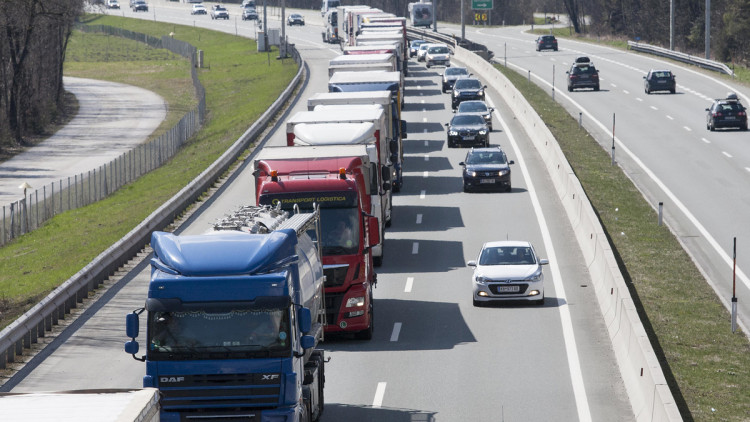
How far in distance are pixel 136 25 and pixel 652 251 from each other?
141738 millimetres

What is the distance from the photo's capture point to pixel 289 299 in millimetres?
14836

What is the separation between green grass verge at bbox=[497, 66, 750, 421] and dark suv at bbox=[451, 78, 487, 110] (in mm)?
18849

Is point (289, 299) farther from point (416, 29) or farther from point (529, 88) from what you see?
point (416, 29)

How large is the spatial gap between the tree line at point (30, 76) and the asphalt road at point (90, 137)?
203cm

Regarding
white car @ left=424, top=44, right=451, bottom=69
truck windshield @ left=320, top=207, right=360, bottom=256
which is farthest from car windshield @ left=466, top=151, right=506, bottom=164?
white car @ left=424, top=44, right=451, bottom=69

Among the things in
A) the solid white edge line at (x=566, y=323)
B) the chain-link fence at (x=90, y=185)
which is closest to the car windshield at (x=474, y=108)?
the solid white edge line at (x=566, y=323)

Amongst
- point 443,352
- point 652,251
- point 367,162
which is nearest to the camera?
point 443,352

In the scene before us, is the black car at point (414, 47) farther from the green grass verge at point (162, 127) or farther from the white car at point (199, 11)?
the white car at point (199, 11)

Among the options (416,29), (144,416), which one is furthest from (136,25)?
(144,416)

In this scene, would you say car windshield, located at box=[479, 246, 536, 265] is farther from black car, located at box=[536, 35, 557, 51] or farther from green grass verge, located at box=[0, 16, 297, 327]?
black car, located at box=[536, 35, 557, 51]

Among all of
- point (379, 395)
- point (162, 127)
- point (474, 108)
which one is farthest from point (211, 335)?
point (162, 127)

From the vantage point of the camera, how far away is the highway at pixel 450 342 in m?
18.9

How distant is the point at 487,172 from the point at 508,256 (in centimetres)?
1493

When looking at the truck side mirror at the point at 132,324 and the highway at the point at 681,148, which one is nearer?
the truck side mirror at the point at 132,324
